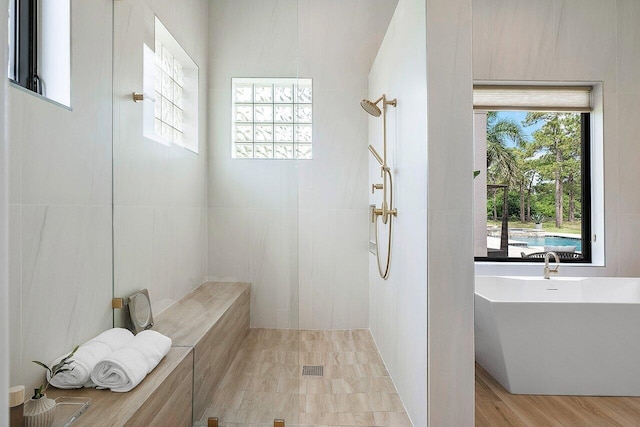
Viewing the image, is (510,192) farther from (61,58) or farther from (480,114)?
(61,58)

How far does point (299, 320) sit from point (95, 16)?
63.6 inches

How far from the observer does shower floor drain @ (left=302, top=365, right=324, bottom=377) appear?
200 cm

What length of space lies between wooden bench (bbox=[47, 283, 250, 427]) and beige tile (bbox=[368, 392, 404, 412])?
0.93m

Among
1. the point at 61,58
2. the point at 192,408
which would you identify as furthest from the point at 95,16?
the point at 192,408

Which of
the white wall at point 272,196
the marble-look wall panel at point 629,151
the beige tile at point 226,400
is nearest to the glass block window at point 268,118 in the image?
the white wall at point 272,196

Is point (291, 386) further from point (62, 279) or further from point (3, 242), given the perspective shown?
point (3, 242)

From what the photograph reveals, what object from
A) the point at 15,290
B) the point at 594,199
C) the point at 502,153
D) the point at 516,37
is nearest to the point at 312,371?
the point at 15,290

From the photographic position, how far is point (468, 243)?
1.99m

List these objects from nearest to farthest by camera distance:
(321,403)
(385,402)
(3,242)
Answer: (3,242) → (321,403) → (385,402)

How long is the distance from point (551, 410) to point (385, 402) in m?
0.98

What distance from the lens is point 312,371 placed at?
2.05 m

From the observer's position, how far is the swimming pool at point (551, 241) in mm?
3828

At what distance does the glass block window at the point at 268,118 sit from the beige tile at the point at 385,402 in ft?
4.72

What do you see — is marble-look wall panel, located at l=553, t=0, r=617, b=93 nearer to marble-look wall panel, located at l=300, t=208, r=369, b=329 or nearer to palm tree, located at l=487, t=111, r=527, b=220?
palm tree, located at l=487, t=111, r=527, b=220
